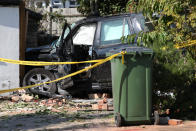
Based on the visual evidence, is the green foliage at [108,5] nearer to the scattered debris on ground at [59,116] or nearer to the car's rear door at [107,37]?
the car's rear door at [107,37]

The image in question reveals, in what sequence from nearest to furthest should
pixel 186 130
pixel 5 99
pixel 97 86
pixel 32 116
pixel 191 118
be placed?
pixel 186 130 → pixel 191 118 → pixel 32 116 → pixel 97 86 → pixel 5 99

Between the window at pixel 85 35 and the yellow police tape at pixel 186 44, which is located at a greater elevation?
the window at pixel 85 35

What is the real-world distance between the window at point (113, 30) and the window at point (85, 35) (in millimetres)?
327

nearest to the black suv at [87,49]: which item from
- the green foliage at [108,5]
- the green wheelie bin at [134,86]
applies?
the green wheelie bin at [134,86]

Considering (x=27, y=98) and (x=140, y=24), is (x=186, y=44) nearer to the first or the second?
(x=140, y=24)

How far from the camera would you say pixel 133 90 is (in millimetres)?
6688

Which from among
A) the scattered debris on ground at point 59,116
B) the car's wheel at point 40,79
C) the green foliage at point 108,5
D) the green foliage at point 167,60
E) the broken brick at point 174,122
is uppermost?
the green foliage at point 108,5

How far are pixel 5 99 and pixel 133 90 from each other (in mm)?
4918

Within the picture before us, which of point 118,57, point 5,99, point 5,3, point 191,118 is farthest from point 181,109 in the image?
point 5,3

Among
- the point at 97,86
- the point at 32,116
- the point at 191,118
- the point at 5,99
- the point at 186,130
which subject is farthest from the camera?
the point at 5,99

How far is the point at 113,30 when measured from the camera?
9984 millimetres

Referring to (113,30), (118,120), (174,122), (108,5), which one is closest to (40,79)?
(113,30)

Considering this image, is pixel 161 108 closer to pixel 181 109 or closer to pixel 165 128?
pixel 181 109

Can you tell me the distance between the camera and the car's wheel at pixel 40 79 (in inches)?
408
